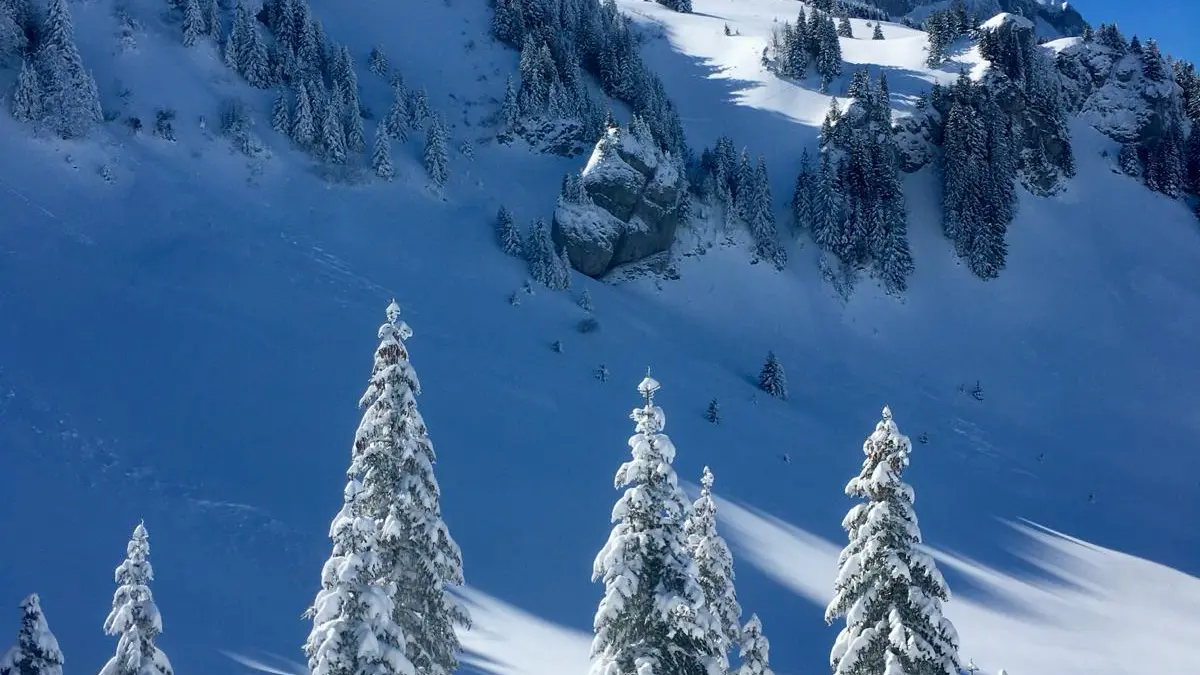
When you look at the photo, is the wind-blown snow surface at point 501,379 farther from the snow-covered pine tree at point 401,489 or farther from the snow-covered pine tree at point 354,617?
the snow-covered pine tree at point 354,617

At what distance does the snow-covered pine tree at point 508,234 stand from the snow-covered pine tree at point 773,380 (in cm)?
1636

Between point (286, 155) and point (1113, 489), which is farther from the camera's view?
point (286, 155)

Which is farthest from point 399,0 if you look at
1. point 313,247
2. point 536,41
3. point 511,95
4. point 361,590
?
point 361,590

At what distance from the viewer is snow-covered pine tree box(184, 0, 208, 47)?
5881 centimetres

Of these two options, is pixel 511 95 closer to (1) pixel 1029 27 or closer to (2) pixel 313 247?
(2) pixel 313 247

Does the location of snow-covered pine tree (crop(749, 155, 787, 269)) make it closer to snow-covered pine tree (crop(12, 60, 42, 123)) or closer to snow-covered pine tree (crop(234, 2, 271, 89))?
snow-covered pine tree (crop(234, 2, 271, 89))

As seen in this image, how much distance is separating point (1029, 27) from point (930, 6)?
71.2 m

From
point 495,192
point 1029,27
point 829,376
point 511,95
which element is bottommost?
point 829,376

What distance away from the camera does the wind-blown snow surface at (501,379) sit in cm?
2869

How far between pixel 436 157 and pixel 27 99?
23.1 metres

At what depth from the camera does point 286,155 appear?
5506cm

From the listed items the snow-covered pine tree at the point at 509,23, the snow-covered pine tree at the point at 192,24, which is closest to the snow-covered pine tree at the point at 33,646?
the snow-covered pine tree at the point at 192,24

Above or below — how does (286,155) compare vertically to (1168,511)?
above

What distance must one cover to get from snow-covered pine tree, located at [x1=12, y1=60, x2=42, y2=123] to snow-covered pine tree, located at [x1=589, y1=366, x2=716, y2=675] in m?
49.5
